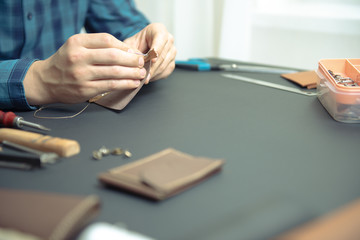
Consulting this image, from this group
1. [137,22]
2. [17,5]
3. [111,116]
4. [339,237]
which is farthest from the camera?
[137,22]

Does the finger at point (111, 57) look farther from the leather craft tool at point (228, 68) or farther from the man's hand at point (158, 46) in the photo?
the leather craft tool at point (228, 68)

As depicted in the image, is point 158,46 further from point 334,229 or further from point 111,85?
point 334,229

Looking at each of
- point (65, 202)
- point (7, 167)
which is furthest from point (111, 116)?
point (65, 202)

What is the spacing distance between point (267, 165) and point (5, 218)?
373 mm

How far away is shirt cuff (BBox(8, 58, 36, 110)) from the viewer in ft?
2.81

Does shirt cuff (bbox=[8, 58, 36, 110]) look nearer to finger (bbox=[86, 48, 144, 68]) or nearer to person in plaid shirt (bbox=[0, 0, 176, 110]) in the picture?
person in plaid shirt (bbox=[0, 0, 176, 110])

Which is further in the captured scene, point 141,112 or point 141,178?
point 141,112

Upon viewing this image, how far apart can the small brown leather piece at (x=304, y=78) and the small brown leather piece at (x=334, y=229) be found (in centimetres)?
67

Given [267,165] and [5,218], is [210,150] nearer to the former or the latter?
[267,165]

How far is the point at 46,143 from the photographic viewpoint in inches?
25.3

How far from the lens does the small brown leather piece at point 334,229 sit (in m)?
0.34

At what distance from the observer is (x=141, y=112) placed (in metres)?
0.84

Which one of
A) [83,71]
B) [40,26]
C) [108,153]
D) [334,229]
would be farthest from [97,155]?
[40,26]

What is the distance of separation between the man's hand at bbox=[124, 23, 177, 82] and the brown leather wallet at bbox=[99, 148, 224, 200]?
1.50ft
